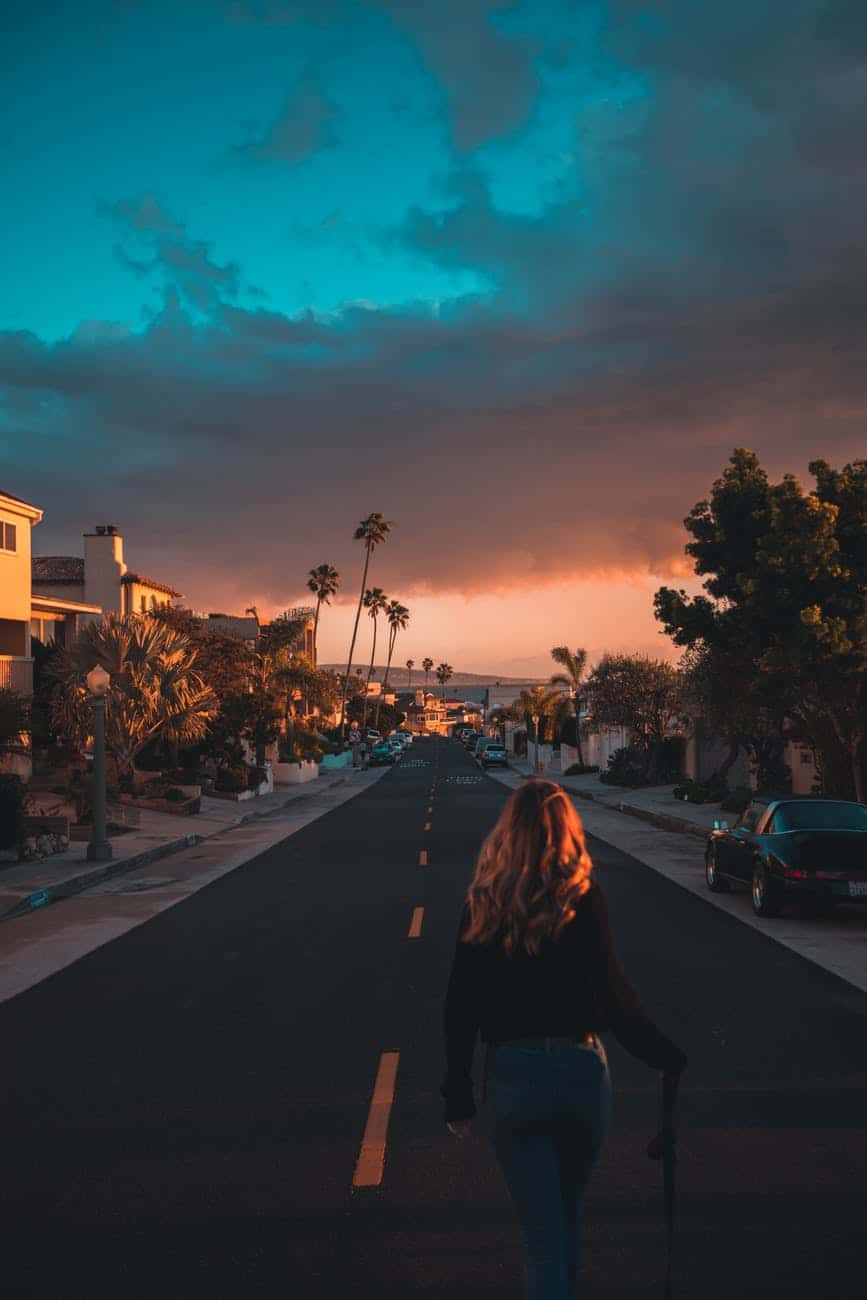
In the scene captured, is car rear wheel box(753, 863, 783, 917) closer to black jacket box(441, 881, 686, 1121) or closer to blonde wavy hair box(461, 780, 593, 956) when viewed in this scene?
black jacket box(441, 881, 686, 1121)

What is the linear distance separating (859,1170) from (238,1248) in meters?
3.05

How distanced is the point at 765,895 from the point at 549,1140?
11.5 m

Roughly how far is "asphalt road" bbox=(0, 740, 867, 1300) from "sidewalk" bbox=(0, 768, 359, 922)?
16.2 ft

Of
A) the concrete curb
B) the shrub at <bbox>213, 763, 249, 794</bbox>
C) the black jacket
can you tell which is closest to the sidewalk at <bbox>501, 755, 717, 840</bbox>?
the concrete curb

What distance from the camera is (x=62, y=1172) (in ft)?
20.2

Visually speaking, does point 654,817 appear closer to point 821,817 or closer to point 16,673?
point 821,817

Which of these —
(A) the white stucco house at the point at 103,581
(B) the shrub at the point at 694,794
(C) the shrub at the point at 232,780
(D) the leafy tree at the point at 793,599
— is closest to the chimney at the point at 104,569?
(A) the white stucco house at the point at 103,581

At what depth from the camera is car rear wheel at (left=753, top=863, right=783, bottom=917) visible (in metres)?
14.3

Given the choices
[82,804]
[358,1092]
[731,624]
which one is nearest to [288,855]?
[82,804]

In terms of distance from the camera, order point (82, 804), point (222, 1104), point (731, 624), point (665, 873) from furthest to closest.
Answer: point (82, 804)
point (731, 624)
point (665, 873)
point (222, 1104)

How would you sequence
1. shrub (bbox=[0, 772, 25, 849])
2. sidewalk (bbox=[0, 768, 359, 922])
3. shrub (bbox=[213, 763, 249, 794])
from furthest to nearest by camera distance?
shrub (bbox=[213, 763, 249, 794]), shrub (bbox=[0, 772, 25, 849]), sidewalk (bbox=[0, 768, 359, 922])

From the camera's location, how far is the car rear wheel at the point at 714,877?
663 inches

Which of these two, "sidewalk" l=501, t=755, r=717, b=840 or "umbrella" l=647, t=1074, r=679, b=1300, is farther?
"sidewalk" l=501, t=755, r=717, b=840

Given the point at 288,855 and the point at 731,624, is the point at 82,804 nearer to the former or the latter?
the point at 288,855
